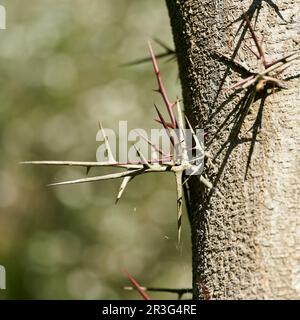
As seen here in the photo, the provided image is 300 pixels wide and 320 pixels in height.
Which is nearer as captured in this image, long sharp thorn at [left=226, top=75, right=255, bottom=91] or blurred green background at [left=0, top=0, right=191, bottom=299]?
long sharp thorn at [left=226, top=75, right=255, bottom=91]

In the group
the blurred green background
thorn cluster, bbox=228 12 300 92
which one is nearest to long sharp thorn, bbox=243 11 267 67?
thorn cluster, bbox=228 12 300 92

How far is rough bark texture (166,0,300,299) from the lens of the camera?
4.65 feet

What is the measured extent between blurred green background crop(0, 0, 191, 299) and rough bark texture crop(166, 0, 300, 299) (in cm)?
450

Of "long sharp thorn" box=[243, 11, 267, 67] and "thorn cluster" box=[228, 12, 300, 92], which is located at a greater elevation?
"long sharp thorn" box=[243, 11, 267, 67]

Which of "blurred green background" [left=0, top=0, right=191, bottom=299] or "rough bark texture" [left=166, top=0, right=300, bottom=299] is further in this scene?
"blurred green background" [left=0, top=0, right=191, bottom=299]

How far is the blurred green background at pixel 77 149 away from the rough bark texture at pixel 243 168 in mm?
4503

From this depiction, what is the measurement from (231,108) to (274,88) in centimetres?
10

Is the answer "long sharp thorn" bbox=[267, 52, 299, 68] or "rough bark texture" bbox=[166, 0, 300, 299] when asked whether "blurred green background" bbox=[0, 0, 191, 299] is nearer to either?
"rough bark texture" bbox=[166, 0, 300, 299]

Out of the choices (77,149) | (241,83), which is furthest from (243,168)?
(77,149)

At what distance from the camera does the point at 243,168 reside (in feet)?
4.90

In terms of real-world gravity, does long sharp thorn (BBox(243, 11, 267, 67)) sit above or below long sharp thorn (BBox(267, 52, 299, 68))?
above

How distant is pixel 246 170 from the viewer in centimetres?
149
